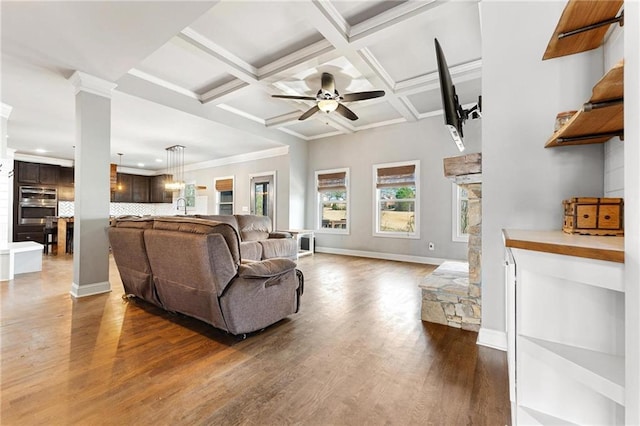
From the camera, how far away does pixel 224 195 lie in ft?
28.6

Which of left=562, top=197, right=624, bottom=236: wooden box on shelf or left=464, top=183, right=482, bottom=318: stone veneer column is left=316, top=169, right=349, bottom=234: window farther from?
left=562, top=197, right=624, bottom=236: wooden box on shelf

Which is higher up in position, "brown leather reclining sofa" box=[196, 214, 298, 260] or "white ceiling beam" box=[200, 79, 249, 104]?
"white ceiling beam" box=[200, 79, 249, 104]

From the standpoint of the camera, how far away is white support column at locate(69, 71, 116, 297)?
3.36m

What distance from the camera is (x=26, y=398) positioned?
151 cm

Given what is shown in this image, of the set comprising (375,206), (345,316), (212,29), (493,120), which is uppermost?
(212,29)

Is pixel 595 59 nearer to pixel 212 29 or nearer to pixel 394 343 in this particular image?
pixel 394 343

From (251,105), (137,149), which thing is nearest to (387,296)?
(251,105)

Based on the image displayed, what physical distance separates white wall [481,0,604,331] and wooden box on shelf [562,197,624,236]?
636 millimetres

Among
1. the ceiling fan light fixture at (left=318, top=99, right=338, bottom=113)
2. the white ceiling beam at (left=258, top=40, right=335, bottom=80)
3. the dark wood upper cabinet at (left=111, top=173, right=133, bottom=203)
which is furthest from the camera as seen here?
the dark wood upper cabinet at (left=111, top=173, right=133, bottom=203)

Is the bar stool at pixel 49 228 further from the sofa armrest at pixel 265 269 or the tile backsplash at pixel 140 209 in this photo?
the sofa armrest at pixel 265 269

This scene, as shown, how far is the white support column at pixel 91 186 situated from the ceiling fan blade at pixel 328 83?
278 cm

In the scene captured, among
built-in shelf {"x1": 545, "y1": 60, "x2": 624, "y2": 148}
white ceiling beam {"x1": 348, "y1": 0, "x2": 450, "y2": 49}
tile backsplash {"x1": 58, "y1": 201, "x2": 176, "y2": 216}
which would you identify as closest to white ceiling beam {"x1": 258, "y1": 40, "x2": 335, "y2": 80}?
white ceiling beam {"x1": 348, "y1": 0, "x2": 450, "y2": 49}

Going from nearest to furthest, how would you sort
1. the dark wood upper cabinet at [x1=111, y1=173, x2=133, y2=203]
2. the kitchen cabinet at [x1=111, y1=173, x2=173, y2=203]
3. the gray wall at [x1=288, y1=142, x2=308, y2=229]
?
the gray wall at [x1=288, y1=142, x2=308, y2=229]
the dark wood upper cabinet at [x1=111, y1=173, x2=133, y2=203]
the kitchen cabinet at [x1=111, y1=173, x2=173, y2=203]

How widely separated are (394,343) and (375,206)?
14.4 ft
